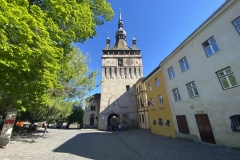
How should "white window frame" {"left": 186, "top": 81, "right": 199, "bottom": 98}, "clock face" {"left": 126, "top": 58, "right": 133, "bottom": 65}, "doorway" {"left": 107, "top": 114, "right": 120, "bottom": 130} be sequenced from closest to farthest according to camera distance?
"white window frame" {"left": 186, "top": 81, "right": 199, "bottom": 98}
"doorway" {"left": 107, "top": 114, "right": 120, "bottom": 130}
"clock face" {"left": 126, "top": 58, "right": 133, "bottom": 65}

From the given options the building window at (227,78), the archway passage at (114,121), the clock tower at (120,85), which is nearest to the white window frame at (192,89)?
the building window at (227,78)

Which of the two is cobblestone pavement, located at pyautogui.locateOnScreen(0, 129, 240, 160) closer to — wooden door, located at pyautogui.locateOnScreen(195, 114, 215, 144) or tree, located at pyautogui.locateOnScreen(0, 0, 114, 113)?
wooden door, located at pyautogui.locateOnScreen(195, 114, 215, 144)

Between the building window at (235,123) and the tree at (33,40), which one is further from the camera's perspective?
the building window at (235,123)

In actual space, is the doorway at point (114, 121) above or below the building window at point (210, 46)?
below

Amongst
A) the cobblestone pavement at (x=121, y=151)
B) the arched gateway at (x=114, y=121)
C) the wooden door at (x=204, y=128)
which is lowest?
the cobblestone pavement at (x=121, y=151)

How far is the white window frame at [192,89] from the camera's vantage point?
1062 centimetres

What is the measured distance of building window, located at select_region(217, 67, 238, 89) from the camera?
7750 millimetres

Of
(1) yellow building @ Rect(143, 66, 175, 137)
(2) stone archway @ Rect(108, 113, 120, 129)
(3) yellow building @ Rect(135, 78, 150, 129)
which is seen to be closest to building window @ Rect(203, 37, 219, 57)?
(1) yellow building @ Rect(143, 66, 175, 137)

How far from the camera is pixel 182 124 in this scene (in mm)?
12023

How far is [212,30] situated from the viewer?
894 centimetres

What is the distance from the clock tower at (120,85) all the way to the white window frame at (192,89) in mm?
19776

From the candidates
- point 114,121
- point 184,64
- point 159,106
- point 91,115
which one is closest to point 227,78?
point 184,64

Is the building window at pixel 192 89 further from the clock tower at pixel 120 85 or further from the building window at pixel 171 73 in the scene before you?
the clock tower at pixel 120 85

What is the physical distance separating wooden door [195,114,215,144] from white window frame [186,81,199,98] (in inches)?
69.7
